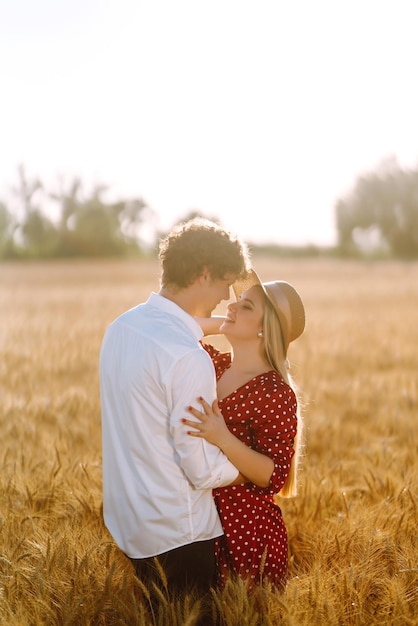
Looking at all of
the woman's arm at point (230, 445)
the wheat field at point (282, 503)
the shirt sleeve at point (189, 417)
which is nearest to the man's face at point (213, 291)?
the shirt sleeve at point (189, 417)

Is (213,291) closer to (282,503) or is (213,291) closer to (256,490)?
(256,490)

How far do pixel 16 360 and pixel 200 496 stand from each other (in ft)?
21.5

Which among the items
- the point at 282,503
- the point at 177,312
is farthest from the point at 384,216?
the point at 177,312

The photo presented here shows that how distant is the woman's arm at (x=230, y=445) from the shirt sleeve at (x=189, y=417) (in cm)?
2

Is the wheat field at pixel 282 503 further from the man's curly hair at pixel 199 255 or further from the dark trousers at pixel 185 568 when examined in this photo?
the man's curly hair at pixel 199 255

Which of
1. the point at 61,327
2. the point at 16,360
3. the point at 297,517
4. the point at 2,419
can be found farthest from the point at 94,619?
the point at 61,327

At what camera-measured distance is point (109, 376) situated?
98.5 inches

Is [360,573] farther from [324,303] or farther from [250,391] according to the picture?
[324,303]

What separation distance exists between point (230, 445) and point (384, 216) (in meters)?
59.2

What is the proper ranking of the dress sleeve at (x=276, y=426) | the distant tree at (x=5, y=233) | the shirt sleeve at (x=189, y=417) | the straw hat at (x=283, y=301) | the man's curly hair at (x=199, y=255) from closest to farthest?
the shirt sleeve at (x=189, y=417)
the man's curly hair at (x=199, y=255)
the dress sleeve at (x=276, y=426)
the straw hat at (x=283, y=301)
the distant tree at (x=5, y=233)

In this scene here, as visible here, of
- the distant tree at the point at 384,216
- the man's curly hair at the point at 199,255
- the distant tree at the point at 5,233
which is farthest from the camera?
the distant tree at the point at 384,216

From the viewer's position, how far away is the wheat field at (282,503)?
2494mm

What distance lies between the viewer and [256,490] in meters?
2.67

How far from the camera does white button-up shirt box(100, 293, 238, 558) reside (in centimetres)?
234
